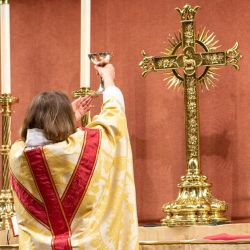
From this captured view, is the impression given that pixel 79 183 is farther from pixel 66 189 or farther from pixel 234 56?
pixel 234 56

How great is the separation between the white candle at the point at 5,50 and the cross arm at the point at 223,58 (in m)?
0.91

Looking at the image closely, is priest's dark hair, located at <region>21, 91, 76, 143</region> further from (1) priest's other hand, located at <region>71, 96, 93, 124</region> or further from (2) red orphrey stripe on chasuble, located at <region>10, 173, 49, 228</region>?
(1) priest's other hand, located at <region>71, 96, 93, 124</region>

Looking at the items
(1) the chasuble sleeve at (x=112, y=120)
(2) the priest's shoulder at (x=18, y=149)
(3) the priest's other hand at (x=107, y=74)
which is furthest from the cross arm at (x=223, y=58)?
(2) the priest's shoulder at (x=18, y=149)

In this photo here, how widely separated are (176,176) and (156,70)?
22.3 inches

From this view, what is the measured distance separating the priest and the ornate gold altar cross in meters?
0.60

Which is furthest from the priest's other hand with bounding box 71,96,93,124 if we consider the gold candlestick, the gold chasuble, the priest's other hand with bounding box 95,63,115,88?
the gold candlestick

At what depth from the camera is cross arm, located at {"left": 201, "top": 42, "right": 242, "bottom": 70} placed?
3967mm

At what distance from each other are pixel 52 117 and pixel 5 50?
3.46 feet

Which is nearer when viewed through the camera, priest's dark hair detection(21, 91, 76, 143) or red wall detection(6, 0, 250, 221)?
priest's dark hair detection(21, 91, 76, 143)

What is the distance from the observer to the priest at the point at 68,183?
3.26 metres

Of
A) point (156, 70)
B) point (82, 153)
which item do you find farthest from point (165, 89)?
point (82, 153)

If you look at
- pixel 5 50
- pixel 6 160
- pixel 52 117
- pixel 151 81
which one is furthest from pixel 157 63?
pixel 52 117

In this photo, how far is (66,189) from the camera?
3277 millimetres

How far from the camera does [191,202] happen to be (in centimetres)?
392
